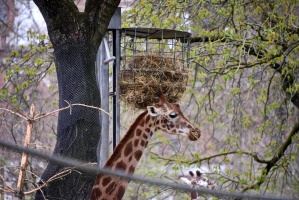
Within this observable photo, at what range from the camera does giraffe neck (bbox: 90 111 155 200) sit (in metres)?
7.89

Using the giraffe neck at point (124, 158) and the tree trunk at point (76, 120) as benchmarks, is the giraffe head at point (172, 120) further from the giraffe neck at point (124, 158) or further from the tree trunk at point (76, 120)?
the tree trunk at point (76, 120)

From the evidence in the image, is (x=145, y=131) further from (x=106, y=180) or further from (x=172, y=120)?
(x=106, y=180)

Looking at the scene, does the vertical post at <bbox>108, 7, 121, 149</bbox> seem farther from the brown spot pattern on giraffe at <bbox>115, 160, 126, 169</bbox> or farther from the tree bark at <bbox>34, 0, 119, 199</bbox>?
the tree bark at <bbox>34, 0, 119, 199</bbox>

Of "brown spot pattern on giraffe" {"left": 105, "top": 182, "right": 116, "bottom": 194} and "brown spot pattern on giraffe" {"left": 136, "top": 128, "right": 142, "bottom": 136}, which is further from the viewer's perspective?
"brown spot pattern on giraffe" {"left": 136, "top": 128, "right": 142, "bottom": 136}

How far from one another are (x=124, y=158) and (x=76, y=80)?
1301 millimetres

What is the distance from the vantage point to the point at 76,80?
277 inches

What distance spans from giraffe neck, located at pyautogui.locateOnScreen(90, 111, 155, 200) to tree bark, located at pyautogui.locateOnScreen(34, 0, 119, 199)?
825 millimetres

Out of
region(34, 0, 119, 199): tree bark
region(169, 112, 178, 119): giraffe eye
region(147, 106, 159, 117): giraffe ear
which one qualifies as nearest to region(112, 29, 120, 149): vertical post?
region(147, 106, 159, 117): giraffe ear

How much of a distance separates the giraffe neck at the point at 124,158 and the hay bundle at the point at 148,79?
0.70 feet

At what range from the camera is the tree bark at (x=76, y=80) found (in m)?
6.93

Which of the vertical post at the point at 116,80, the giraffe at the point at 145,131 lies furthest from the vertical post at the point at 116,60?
the giraffe at the point at 145,131

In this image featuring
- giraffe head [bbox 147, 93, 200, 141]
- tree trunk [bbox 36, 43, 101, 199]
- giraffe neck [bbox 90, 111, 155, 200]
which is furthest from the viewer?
giraffe head [bbox 147, 93, 200, 141]

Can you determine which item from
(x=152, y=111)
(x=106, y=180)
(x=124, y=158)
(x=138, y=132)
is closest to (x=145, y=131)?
(x=138, y=132)

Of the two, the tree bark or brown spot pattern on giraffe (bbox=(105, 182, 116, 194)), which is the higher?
the tree bark
